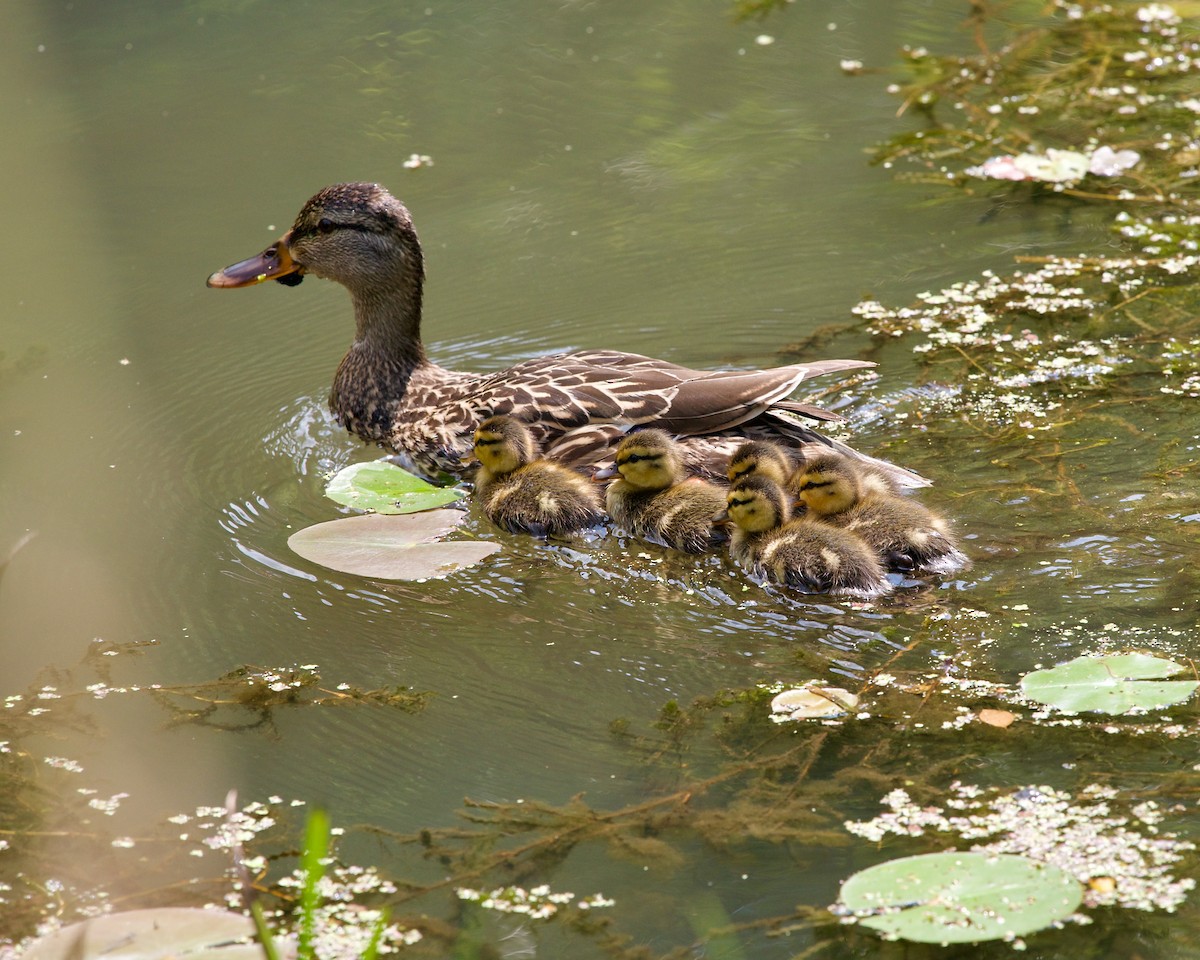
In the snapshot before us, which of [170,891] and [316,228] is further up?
[316,228]

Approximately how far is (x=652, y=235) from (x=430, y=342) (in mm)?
1215

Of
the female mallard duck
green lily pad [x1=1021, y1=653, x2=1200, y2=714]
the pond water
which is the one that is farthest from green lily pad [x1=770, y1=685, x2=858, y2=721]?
the female mallard duck

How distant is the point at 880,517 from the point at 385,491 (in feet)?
5.54

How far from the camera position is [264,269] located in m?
5.68

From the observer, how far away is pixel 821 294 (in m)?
6.08

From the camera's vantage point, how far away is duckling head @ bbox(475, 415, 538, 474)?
4727 mm

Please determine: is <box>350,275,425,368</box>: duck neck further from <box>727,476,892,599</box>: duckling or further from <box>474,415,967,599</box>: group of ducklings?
<box>727,476,892,599</box>: duckling

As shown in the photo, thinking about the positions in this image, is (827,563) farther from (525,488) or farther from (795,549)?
(525,488)

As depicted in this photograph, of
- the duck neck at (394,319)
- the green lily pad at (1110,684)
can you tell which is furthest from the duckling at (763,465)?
the duck neck at (394,319)

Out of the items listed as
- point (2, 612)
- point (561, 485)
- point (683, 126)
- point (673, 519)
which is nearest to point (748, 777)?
point (673, 519)

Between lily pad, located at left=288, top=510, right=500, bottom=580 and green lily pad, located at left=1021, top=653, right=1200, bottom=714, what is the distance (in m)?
1.74

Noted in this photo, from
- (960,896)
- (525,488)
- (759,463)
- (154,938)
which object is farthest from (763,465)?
(154,938)

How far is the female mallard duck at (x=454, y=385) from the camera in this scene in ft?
15.4

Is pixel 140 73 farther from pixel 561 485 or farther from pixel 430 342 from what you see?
pixel 561 485
